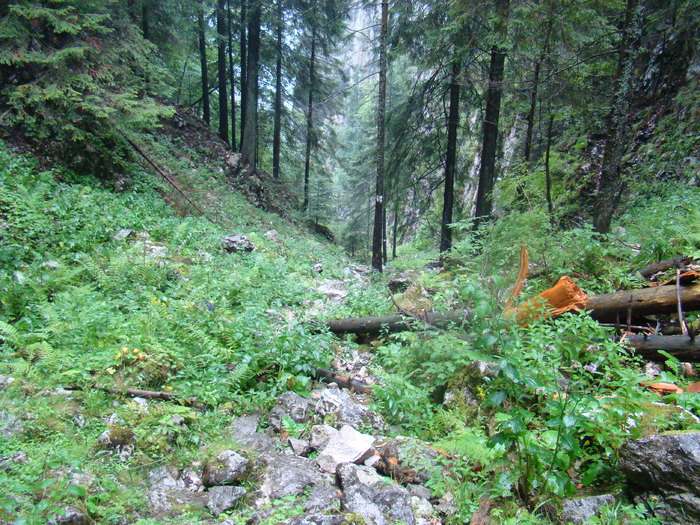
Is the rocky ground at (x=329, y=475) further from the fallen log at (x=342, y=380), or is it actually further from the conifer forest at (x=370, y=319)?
the fallen log at (x=342, y=380)

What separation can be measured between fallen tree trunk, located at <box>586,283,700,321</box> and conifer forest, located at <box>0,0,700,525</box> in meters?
0.03

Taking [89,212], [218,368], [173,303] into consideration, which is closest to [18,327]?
[173,303]

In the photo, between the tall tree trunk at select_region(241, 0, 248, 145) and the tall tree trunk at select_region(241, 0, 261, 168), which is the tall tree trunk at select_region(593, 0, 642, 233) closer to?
the tall tree trunk at select_region(241, 0, 261, 168)

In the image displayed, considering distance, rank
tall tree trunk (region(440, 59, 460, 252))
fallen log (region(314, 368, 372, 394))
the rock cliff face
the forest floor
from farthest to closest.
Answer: tall tree trunk (region(440, 59, 460, 252)) < fallen log (region(314, 368, 372, 394)) < the forest floor < the rock cliff face

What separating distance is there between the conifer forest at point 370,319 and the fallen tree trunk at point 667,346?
2 cm

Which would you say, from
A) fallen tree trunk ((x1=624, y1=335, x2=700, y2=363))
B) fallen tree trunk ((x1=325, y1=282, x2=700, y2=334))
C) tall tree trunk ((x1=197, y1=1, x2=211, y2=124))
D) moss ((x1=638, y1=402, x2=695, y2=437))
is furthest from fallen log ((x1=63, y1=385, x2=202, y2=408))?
tall tree trunk ((x1=197, y1=1, x2=211, y2=124))

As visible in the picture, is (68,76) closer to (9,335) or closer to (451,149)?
(9,335)

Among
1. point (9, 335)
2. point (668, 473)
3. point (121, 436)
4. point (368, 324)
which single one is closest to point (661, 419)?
point (668, 473)

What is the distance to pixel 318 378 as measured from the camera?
476cm

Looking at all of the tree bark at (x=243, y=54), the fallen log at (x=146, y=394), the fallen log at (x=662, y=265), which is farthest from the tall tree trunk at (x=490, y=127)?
the tree bark at (x=243, y=54)

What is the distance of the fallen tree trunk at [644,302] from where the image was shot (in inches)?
170

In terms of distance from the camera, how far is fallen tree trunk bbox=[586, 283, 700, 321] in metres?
4.32

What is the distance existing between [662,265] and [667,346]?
5.83 feet

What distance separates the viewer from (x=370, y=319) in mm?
6328
